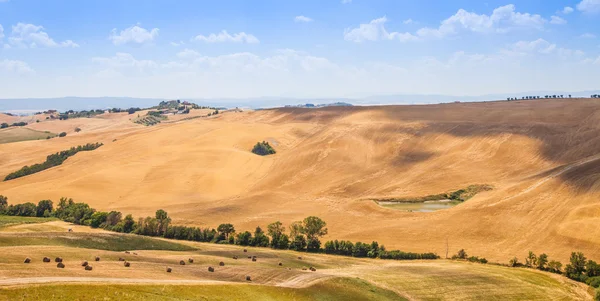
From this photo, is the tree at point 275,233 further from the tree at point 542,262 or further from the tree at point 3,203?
the tree at point 3,203

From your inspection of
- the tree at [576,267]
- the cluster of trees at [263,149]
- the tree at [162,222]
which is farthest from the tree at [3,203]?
the tree at [576,267]

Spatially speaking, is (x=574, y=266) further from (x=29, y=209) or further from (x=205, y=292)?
(x=29, y=209)

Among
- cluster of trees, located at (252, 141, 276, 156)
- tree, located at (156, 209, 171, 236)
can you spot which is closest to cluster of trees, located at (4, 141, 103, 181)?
cluster of trees, located at (252, 141, 276, 156)

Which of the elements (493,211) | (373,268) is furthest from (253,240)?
(493,211)

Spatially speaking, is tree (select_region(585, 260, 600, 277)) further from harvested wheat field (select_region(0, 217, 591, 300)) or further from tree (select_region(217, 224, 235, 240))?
tree (select_region(217, 224, 235, 240))

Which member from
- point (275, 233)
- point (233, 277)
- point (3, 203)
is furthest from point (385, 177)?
point (3, 203)

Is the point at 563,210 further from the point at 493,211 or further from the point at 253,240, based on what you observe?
the point at 253,240
